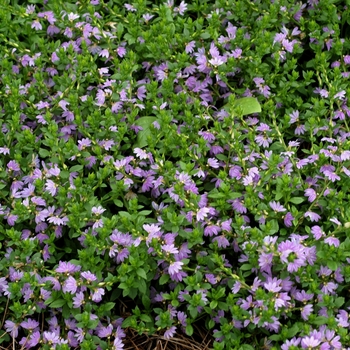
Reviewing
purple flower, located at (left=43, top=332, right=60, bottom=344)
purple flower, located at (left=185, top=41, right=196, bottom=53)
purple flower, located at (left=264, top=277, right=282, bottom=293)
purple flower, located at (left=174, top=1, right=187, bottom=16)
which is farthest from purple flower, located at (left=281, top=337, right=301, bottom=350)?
purple flower, located at (left=174, top=1, right=187, bottom=16)

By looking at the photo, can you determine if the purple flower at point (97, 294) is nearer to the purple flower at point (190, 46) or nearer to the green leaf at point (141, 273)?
the green leaf at point (141, 273)

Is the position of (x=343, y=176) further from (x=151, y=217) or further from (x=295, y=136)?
(x=151, y=217)

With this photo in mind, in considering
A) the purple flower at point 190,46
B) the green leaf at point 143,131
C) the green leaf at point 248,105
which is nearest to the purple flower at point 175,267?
the green leaf at point 143,131

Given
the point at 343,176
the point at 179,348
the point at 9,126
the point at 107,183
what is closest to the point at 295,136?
the point at 343,176

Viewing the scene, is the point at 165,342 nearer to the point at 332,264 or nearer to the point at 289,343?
the point at 289,343

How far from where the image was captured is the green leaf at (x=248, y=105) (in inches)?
145

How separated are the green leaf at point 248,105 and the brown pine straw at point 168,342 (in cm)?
120

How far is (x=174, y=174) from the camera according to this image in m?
3.31

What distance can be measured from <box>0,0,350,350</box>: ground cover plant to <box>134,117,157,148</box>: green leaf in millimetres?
10

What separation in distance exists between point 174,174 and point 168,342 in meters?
0.81

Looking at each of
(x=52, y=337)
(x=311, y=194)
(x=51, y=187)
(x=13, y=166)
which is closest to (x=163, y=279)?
(x=52, y=337)

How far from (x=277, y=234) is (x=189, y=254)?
0.44 meters

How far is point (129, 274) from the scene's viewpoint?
313 centimetres

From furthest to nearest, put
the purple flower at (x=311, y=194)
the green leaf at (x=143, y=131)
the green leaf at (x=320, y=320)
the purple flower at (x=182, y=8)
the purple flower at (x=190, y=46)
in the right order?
the purple flower at (x=182, y=8), the purple flower at (x=190, y=46), the green leaf at (x=143, y=131), the purple flower at (x=311, y=194), the green leaf at (x=320, y=320)
